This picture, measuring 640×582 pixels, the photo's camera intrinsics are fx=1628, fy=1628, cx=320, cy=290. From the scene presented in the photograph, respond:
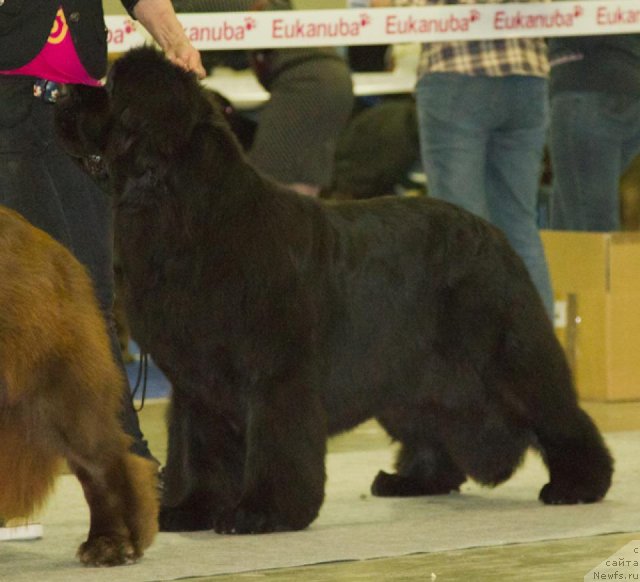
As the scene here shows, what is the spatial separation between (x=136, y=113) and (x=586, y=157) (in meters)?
3.47

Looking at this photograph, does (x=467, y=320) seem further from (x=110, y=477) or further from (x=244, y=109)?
(x=244, y=109)

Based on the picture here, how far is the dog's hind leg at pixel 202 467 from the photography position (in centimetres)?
477

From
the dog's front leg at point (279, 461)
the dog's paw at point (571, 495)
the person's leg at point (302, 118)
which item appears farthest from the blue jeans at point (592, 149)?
the dog's front leg at point (279, 461)

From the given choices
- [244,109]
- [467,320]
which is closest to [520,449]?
[467,320]

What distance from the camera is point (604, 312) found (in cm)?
752

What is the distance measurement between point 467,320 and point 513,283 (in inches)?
8.2

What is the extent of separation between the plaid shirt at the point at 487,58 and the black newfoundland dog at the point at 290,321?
1712mm

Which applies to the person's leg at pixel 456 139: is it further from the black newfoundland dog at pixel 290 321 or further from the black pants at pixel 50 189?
the black pants at pixel 50 189

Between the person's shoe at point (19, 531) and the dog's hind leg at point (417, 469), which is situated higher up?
the person's shoe at point (19, 531)

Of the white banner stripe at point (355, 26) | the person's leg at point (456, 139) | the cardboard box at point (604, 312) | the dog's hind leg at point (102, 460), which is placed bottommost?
the cardboard box at point (604, 312)

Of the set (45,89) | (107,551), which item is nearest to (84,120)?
(45,89)

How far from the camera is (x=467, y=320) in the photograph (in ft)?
16.7

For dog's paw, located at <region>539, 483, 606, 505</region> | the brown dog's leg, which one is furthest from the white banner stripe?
the brown dog's leg

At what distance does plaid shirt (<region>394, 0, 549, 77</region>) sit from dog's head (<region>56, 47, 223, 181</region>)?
7.80 ft
